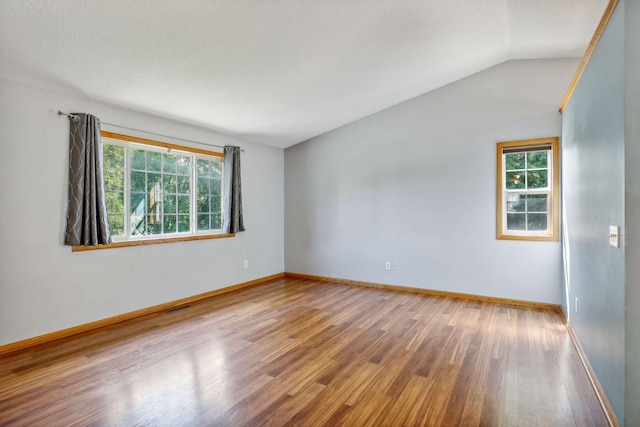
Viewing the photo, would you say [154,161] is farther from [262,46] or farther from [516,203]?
[516,203]

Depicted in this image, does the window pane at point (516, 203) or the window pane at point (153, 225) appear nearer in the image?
the window pane at point (153, 225)

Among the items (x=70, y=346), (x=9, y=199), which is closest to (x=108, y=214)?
(x=9, y=199)

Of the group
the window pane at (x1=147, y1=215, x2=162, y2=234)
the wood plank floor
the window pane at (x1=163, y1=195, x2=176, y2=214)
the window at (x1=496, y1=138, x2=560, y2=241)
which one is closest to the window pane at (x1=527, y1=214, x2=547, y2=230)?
the window at (x1=496, y1=138, x2=560, y2=241)

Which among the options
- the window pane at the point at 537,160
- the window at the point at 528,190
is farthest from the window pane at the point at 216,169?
the window pane at the point at 537,160

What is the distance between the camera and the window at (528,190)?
4.03m

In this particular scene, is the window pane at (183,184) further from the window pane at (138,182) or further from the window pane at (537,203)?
the window pane at (537,203)

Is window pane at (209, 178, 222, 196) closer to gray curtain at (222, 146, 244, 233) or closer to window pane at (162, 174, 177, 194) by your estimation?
gray curtain at (222, 146, 244, 233)

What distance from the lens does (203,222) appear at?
15.3 ft

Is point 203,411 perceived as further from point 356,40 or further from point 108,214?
point 356,40

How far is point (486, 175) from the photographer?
14.3ft

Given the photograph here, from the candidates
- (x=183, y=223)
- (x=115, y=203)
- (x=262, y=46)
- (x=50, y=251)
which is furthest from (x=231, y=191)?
(x=262, y=46)

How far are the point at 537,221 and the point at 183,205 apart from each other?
4686 mm

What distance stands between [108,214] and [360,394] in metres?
3.18

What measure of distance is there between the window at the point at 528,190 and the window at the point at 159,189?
4.01m
